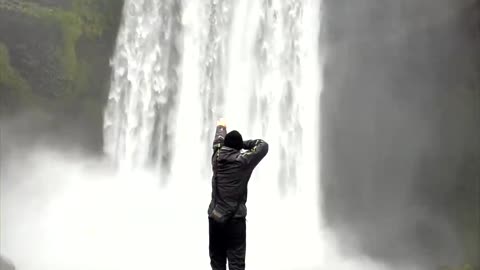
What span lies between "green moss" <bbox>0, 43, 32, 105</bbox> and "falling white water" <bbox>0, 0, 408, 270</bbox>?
1.47 meters

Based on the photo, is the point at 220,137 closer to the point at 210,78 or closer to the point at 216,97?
the point at 216,97

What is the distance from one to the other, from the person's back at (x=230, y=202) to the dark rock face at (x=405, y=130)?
8317 mm

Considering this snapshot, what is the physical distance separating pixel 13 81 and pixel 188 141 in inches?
181

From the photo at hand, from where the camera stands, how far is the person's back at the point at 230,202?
319cm

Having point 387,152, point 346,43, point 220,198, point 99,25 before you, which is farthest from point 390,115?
point 220,198

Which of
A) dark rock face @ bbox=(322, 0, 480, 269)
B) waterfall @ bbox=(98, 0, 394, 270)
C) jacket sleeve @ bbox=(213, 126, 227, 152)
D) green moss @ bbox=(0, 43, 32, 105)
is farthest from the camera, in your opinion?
waterfall @ bbox=(98, 0, 394, 270)

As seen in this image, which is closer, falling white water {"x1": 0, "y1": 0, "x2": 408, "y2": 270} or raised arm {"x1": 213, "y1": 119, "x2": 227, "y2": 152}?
raised arm {"x1": 213, "y1": 119, "x2": 227, "y2": 152}

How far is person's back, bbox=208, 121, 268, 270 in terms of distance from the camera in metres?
3.19

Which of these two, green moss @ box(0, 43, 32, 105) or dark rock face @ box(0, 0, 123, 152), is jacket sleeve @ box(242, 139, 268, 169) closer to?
dark rock face @ box(0, 0, 123, 152)

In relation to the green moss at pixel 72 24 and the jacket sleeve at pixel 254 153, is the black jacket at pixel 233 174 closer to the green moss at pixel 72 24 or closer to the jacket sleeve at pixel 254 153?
the jacket sleeve at pixel 254 153

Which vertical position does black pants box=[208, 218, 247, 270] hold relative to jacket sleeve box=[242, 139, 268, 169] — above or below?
below

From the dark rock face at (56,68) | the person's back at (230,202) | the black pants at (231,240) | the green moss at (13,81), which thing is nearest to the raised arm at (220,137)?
the person's back at (230,202)

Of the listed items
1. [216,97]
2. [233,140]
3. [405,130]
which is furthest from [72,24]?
[233,140]

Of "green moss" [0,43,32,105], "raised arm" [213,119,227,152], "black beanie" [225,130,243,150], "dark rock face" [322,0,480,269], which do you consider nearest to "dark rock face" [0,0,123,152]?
"green moss" [0,43,32,105]
